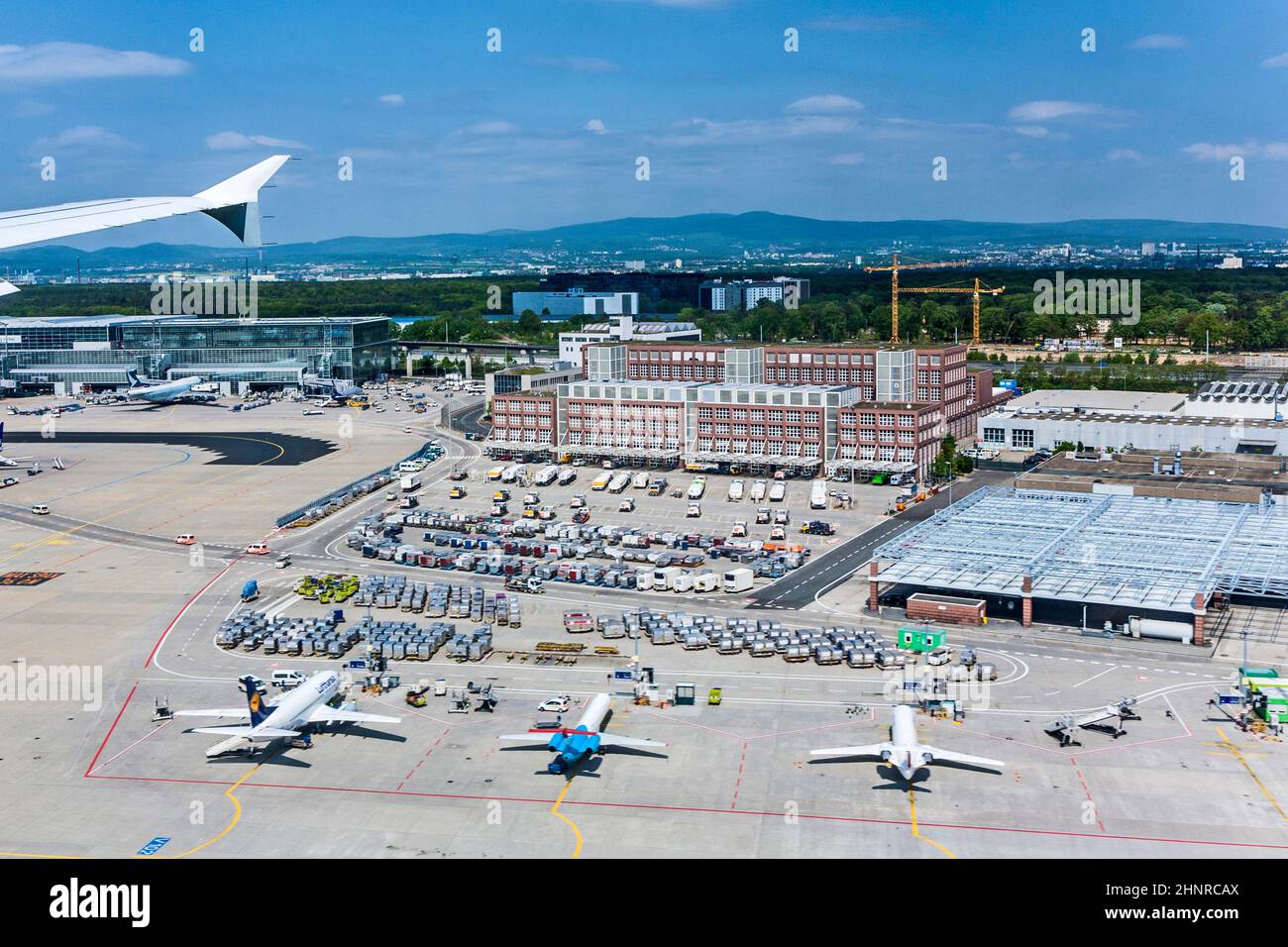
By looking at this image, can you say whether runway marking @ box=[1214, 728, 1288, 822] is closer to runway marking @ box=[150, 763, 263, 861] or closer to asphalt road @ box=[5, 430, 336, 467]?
runway marking @ box=[150, 763, 263, 861]

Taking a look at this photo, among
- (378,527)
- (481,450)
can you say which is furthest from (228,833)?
(481,450)

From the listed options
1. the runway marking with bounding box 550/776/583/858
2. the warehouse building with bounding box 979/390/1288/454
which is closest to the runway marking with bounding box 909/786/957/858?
the runway marking with bounding box 550/776/583/858

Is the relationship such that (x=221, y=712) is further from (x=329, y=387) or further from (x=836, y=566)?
(x=329, y=387)

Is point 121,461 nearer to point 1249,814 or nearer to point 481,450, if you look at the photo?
point 481,450

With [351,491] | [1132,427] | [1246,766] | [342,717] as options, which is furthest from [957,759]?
[1132,427]

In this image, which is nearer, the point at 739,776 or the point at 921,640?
the point at 739,776
